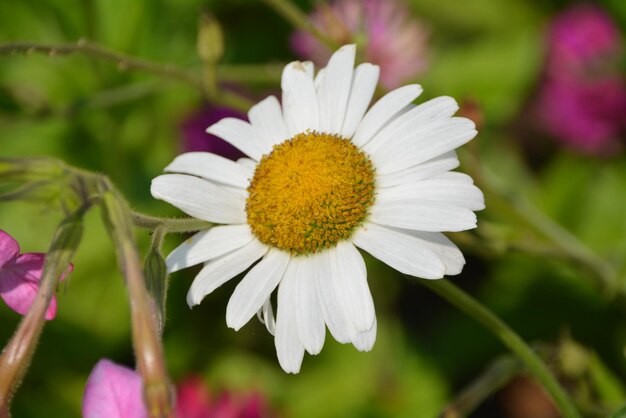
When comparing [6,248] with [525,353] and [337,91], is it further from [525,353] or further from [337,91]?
[525,353]

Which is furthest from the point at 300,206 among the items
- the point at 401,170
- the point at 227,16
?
the point at 227,16

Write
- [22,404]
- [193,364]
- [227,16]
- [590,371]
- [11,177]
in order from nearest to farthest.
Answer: [11,177] → [590,371] → [22,404] → [193,364] → [227,16]

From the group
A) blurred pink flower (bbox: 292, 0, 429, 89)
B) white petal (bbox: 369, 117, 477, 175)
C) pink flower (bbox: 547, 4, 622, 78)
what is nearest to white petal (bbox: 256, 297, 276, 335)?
white petal (bbox: 369, 117, 477, 175)

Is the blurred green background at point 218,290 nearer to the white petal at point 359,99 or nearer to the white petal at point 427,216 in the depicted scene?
the white petal at point 359,99

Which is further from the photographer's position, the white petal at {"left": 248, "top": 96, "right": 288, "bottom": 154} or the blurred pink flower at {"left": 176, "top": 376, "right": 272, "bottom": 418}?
the blurred pink flower at {"left": 176, "top": 376, "right": 272, "bottom": 418}

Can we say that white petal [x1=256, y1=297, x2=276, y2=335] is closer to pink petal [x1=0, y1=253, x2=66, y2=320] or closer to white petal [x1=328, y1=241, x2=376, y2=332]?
white petal [x1=328, y1=241, x2=376, y2=332]

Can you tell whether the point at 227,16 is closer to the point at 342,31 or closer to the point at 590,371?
the point at 342,31

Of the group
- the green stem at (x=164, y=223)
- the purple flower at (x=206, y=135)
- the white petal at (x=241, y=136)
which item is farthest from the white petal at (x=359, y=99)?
the purple flower at (x=206, y=135)

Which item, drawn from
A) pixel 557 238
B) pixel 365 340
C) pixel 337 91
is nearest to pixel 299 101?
pixel 337 91
